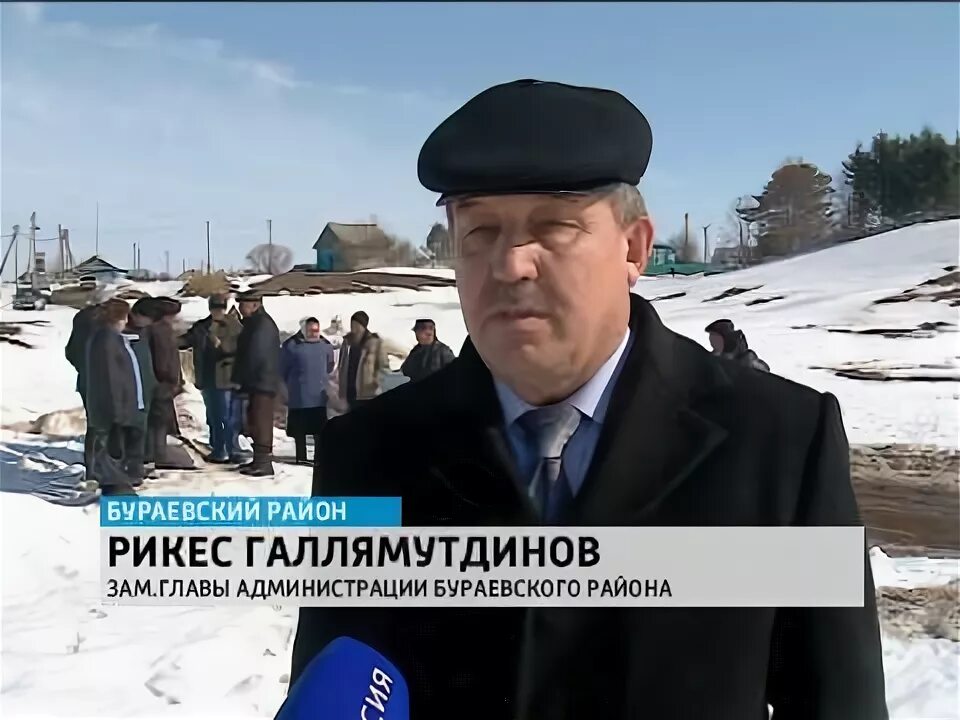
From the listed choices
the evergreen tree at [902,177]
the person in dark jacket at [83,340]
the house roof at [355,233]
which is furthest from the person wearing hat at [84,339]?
the evergreen tree at [902,177]

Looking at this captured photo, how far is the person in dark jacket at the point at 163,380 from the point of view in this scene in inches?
74.7

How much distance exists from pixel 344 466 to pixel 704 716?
0.95 m

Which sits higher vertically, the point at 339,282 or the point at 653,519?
the point at 339,282

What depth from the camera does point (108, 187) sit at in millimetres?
1873

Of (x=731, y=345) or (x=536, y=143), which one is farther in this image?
(x=731, y=345)

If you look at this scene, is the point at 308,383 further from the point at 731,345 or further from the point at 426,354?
the point at 731,345

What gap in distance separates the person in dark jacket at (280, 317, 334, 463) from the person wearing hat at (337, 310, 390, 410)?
0.13 ft

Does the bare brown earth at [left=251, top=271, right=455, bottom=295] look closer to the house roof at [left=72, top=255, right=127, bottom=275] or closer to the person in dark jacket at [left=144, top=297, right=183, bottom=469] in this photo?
the person in dark jacket at [left=144, top=297, right=183, bottom=469]

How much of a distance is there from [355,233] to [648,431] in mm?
815

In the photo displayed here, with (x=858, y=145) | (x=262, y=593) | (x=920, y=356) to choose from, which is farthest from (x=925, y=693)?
(x=262, y=593)

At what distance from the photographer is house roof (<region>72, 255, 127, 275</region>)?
1.87 metres

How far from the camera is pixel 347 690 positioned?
0.96 m

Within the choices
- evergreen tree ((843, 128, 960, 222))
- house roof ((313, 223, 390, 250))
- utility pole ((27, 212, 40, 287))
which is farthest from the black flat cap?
utility pole ((27, 212, 40, 287))

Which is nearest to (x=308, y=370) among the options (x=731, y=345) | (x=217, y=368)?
(x=217, y=368)
